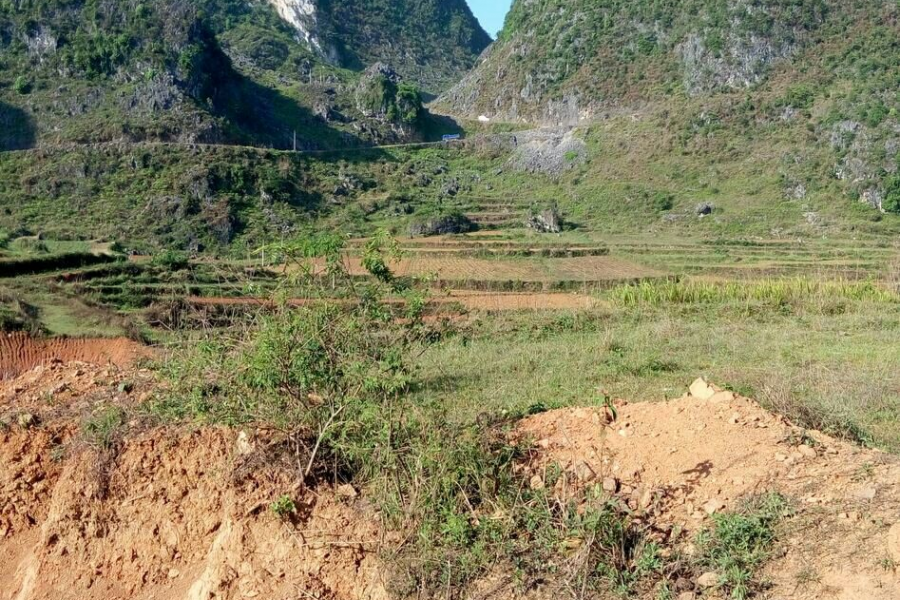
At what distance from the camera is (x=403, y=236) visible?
36.1 m

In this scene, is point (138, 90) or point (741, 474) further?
point (138, 90)

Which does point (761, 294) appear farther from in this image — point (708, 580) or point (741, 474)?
point (708, 580)

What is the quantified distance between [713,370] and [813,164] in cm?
3552

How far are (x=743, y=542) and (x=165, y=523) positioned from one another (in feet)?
12.7

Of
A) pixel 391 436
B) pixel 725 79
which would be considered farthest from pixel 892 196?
pixel 391 436

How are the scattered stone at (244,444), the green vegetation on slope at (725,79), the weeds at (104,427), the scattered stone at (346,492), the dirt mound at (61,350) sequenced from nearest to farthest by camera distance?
the scattered stone at (346,492) → the scattered stone at (244,444) → the weeds at (104,427) → the dirt mound at (61,350) → the green vegetation on slope at (725,79)

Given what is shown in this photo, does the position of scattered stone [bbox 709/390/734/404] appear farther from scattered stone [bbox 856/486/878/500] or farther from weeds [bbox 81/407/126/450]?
weeds [bbox 81/407/126/450]

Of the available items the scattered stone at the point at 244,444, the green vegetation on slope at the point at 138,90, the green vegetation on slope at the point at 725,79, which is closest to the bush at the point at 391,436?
the scattered stone at the point at 244,444

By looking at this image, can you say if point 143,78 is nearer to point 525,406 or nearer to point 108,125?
point 108,125

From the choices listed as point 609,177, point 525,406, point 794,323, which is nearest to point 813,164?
point 609,177

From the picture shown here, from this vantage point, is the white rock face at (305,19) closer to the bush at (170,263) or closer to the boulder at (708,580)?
the bush at (170,263)

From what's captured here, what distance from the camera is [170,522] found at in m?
5.77

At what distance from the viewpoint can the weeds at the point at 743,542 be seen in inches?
176

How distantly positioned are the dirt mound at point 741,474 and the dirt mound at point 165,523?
5.32ft
